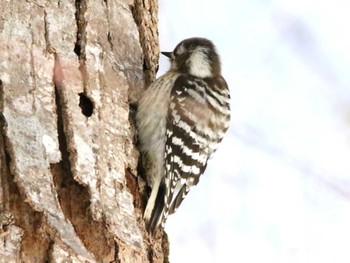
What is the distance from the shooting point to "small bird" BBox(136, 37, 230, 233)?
11.6ft

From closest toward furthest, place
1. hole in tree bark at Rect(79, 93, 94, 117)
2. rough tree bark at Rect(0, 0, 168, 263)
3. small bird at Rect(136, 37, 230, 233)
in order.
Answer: rough tree bark at Rect(0, 0, 168, 263) → hole in tree bark at Rect(79, 93, 94, 117) → small bird at Rect(136, 37, 230, 233)

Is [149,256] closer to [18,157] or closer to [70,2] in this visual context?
[18,157]

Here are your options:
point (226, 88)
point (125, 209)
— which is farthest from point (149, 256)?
point (226, 88)

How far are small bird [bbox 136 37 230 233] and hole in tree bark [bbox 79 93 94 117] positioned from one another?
1.32ft

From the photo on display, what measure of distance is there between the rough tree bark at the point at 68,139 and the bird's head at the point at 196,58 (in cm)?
73

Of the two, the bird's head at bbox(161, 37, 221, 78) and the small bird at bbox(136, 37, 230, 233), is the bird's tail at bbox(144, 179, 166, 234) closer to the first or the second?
the small bird at bbox(136, 37, 230, 233)

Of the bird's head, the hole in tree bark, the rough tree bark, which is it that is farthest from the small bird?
the hole in tree bark

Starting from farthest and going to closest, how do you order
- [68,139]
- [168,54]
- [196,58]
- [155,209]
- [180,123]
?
[168,54], [196,58], [180,123], [155,209], [68,139]

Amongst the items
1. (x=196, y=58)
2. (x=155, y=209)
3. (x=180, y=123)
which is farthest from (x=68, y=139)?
(x=196, y=58)

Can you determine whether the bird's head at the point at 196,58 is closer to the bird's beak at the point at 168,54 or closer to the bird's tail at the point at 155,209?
the bird's beak at the point at 168,54

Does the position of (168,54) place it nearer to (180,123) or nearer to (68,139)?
(180,123)

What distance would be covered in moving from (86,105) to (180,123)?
742mm

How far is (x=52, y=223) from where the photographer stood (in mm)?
2672

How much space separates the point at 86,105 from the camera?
3.21 metres
